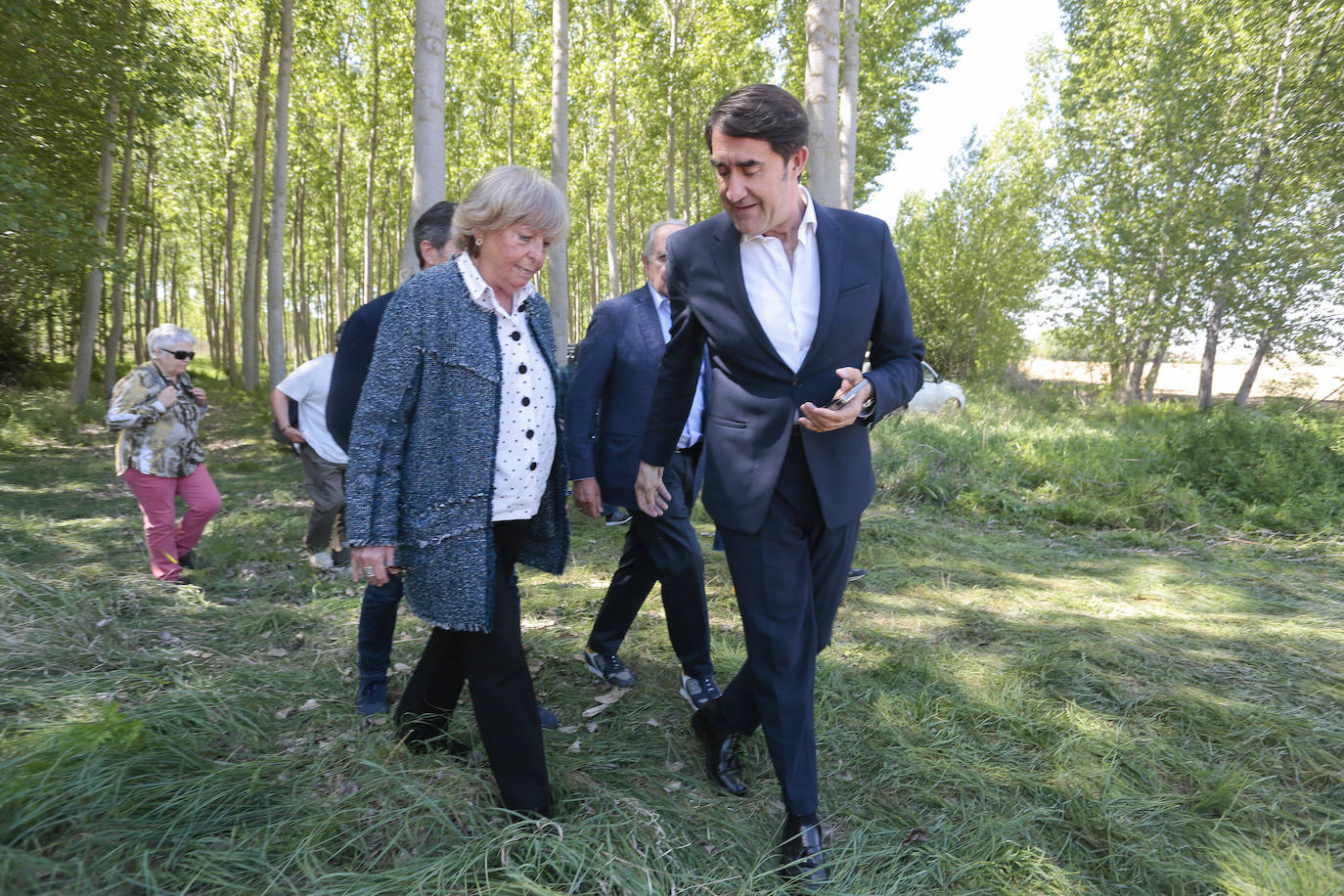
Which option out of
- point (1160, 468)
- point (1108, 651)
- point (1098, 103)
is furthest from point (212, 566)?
point (1098, 103)

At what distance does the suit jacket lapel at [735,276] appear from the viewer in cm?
241

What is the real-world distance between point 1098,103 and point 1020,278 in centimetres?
539

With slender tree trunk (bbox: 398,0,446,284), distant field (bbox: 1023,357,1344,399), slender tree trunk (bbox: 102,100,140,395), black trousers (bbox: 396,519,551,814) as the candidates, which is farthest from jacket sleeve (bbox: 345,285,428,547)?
distant field (bbox: 1023,357,1344,399)

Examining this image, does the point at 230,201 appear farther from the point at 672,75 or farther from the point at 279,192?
the point at 672,75

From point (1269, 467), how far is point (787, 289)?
814 cm

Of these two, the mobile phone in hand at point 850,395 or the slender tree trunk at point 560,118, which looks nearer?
the mobile phone in hand at point 850,395

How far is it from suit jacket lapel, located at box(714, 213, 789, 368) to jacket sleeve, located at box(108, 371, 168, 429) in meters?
4.62

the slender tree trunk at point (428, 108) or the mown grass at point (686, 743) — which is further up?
the slender tree trunk at point (428, 108)

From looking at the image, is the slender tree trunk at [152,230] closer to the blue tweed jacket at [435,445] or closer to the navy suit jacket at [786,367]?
the blue tweed jacket at [435,445]

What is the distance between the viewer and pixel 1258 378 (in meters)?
17.0

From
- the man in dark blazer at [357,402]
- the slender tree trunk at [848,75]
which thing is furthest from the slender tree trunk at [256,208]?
the man in dark blazer at [357,402]

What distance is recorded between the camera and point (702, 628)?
3566 mm

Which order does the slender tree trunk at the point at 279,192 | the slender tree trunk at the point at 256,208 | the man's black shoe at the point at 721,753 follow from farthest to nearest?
the slender tree trunk at the point at 256,208
the slender tree trunk at the point at 279,192
the man's black shoe at the point at 721,753

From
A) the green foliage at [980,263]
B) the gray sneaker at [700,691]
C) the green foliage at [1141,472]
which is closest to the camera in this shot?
the gray sneaker at [700,691]
